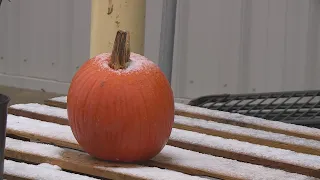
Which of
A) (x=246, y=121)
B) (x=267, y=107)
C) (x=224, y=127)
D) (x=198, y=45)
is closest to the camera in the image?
(x=224, y=127)

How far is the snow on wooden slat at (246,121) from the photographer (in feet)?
7.23

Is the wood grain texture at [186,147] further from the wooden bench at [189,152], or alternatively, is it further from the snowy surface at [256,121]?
the snowy surface at [256,121]

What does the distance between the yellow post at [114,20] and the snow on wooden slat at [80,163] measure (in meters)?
0.75

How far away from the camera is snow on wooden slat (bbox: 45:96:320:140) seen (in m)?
2.20

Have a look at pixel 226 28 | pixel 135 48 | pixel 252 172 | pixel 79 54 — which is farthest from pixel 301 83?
pixel 252 172

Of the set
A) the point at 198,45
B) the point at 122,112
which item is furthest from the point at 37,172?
the point at 198,45

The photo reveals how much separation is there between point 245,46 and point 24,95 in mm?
1721

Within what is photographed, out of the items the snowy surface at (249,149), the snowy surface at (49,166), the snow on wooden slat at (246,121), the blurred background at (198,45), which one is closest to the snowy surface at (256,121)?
the snow on wooden slat at (246,121)

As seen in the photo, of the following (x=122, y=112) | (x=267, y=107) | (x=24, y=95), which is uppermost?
(x=122, y=112)

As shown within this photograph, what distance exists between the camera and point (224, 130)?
2.18 m

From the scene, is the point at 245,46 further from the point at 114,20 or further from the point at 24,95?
the point at 114,20

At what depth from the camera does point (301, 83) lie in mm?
4512

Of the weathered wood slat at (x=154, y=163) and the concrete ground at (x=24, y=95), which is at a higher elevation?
the weathered wood slat at (x=154, y=163)

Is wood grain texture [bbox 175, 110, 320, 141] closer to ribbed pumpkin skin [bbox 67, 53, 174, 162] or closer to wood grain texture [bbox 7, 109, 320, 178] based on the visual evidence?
wood grain texture [bbox 7, 109, 320, 178]
